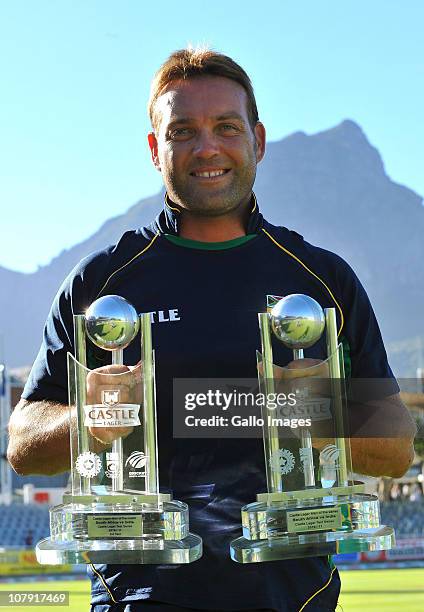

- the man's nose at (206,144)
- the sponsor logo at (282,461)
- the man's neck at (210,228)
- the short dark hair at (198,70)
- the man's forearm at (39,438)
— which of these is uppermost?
the short dark hair at (198,70)

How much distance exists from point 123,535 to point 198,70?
36.5 inches

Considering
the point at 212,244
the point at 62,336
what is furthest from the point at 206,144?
the point at 62,336

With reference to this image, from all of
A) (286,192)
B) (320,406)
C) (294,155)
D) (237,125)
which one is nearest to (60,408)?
(320,406)

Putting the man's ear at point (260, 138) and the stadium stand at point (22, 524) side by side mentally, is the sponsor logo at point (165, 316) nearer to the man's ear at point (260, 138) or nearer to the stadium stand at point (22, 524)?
the man's ear at point (260, 138)

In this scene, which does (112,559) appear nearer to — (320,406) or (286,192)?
(320,406)

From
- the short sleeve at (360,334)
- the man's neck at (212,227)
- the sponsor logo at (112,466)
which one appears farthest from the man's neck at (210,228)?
the sponsor logo at (112,466)

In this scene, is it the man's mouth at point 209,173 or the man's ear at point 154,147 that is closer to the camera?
the man's mouth at point 209,173

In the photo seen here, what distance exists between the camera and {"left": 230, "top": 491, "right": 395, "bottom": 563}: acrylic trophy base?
65.2 inches

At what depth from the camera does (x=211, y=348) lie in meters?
1.87

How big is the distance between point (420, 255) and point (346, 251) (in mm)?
7407

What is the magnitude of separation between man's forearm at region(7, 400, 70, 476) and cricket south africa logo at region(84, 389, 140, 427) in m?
0.13

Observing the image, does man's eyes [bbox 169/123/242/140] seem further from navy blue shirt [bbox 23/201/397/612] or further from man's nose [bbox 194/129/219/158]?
navy blue shirt [bbox 23/201/397/612]

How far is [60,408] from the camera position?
194cm

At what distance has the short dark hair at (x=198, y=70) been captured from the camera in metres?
2.01
